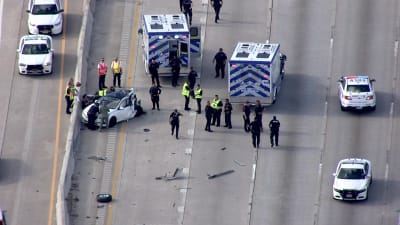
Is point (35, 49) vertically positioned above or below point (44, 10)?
below

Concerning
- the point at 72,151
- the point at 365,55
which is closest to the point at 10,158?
the point at 72,151

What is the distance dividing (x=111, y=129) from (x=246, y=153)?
7000 millimetres

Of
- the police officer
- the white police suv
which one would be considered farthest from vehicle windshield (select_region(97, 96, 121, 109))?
the white police suv

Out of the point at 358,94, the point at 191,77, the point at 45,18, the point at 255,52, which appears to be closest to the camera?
the point at 358,94

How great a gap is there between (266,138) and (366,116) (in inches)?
208

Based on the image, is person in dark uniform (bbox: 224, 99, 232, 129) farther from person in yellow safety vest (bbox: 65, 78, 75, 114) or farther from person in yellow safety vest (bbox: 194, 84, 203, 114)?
person in yellow safety vest (bbox: 65, 78, 75, 114)

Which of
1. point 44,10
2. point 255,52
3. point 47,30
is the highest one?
point 44,10

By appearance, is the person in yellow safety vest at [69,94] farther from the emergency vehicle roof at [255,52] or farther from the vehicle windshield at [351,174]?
the vehicle windshield at [351,174]

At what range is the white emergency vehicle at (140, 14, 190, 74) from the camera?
108250 millimetres

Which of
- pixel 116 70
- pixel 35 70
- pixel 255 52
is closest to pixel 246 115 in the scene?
pixel 255 52

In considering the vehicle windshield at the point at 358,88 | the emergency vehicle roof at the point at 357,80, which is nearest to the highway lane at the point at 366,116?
the vehicle windshield at the point at 358,88

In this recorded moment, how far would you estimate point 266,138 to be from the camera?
344ft

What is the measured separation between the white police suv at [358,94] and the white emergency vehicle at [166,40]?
8.37 metres

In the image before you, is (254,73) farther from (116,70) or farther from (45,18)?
(45,18)
